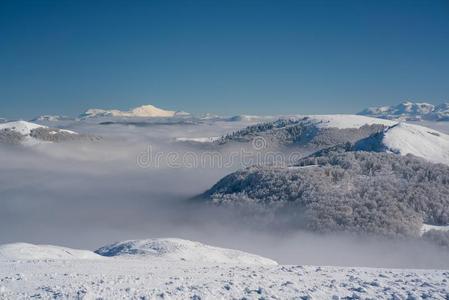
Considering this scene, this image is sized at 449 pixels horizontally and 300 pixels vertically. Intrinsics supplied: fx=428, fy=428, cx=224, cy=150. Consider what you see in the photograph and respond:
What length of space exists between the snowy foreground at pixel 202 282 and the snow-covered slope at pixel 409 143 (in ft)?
296

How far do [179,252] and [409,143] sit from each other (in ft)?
310

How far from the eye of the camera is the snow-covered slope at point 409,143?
4060 inches

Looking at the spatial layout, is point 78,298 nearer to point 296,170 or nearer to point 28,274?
point 28,274

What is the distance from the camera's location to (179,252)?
94.0ft

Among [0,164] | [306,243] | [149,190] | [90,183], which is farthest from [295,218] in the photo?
[0,164]

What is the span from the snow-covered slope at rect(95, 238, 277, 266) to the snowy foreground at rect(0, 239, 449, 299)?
8.43m

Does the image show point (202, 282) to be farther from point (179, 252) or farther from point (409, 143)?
point (409, 143)

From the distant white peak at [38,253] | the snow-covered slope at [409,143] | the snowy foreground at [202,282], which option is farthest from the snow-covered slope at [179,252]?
the snow-covered slope at [409,143]

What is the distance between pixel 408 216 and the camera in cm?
5588

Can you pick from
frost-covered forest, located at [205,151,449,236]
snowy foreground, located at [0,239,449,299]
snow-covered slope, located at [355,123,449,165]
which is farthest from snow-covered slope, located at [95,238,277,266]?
snow-covered slope, located at [355,123,449,165]

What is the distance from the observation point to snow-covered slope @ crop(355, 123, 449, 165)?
103125mm

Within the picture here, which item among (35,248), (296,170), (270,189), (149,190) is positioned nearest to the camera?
(35,248)

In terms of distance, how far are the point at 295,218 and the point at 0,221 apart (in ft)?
169

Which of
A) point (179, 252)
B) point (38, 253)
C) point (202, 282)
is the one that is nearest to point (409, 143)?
point (179, 252)
